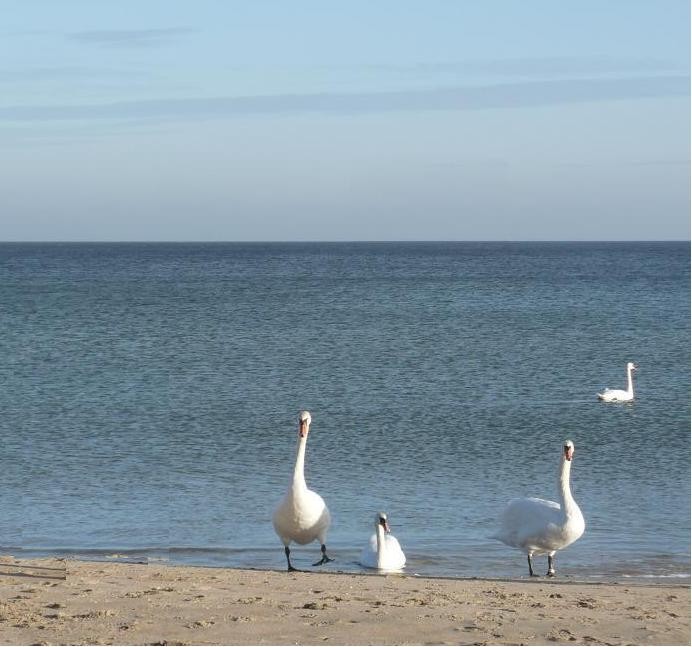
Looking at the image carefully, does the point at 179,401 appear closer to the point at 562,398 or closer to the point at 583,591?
the point at 562,398

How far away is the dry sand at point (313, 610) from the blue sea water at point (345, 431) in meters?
2.44

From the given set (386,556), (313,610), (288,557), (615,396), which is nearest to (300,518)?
(288,557)

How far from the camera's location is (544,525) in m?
14.6

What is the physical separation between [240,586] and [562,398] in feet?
68.8

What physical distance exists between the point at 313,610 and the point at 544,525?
15.0 feet

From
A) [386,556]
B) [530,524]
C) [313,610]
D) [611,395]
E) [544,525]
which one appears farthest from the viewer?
[611,395]

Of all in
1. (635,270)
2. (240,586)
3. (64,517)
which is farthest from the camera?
(635,270)

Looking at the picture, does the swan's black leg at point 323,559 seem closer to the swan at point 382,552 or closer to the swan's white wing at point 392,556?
the swan at point 382,552

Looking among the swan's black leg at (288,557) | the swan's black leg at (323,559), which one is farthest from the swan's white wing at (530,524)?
the swan's black leg at (288,557)

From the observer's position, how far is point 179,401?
31.4m

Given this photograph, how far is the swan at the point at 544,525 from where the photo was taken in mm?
14523

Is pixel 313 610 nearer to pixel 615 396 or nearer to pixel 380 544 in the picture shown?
pixel 380 544

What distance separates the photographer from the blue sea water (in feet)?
54.3

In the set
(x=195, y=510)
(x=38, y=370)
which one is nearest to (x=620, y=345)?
(x=38, y=370)
